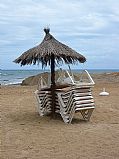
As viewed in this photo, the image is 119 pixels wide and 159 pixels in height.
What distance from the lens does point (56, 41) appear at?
11594mm

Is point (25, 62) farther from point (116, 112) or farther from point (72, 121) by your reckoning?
point (116, 112)

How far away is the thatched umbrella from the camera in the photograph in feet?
36.0

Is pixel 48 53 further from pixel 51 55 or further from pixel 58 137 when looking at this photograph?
pixel 58 137

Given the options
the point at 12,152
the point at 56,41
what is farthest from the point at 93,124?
the point at 12,152

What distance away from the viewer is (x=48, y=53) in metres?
10.9

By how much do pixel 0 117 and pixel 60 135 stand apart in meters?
3.51

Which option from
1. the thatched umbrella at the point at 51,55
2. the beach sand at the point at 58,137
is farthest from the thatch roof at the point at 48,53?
the beach sand at the point at 58,137


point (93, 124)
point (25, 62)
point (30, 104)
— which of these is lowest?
A: point (30, 104)

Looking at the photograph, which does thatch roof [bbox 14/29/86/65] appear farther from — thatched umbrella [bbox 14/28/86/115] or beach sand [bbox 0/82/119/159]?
beach sand [bbox 0/82/119/159]

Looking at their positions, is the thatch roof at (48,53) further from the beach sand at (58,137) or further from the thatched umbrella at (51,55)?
the beach sand at (58,137)

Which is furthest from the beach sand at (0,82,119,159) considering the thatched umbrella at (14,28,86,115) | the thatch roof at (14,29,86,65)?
the thatch roof at (14,29,86,65)

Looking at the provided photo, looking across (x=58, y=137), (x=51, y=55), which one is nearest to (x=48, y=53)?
(x=51, y=55)

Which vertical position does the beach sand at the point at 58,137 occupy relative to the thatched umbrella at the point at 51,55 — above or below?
below

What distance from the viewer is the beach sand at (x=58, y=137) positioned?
716 centimetres
